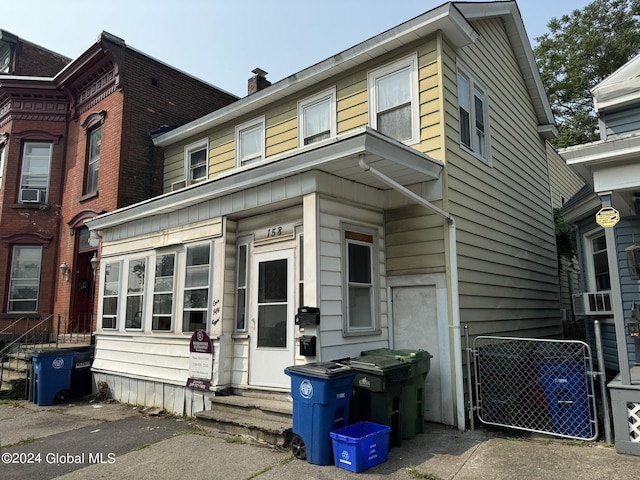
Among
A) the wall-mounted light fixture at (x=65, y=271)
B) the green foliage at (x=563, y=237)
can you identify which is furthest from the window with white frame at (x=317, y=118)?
the green foliage at (x=563, y=237)

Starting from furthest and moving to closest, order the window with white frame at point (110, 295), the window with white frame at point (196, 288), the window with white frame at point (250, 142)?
the window with white frame at point (250, 142)
the window with white frame at point (110, 295)
the window with white frame at point (196, 288)

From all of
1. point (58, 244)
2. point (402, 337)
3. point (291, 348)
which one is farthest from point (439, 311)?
point (58, 244)

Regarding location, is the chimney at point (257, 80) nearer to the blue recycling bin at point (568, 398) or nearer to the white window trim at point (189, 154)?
the white window trim at point (189, 154)

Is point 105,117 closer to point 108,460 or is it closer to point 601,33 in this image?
point 108,460

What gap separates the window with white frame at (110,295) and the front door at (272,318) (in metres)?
4.23

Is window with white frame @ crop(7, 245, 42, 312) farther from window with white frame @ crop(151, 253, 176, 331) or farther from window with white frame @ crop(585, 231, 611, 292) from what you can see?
window with white frame @ crop(585, 231, 611, 292)

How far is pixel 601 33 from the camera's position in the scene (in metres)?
25.5

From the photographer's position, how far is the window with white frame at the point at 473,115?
832cm

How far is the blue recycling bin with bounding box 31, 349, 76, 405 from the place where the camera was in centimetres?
943

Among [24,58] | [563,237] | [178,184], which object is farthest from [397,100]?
[24,58]

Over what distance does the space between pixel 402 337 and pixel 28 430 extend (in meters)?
6.10

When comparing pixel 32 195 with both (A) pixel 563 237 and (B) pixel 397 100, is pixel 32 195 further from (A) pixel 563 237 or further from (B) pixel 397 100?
(A) pixel 563 237

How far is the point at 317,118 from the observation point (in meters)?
9.32

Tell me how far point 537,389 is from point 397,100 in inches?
198
